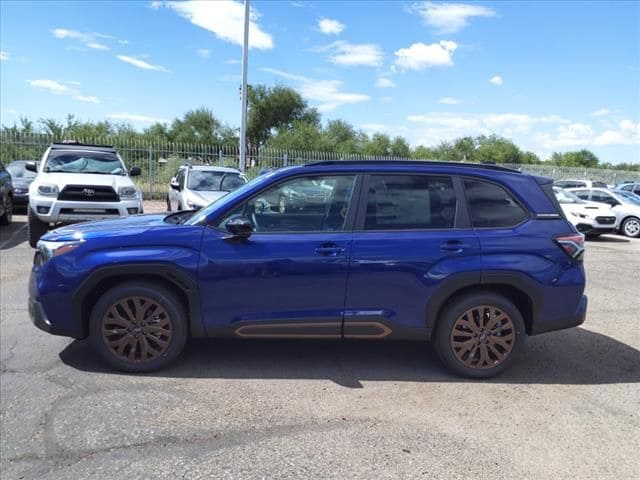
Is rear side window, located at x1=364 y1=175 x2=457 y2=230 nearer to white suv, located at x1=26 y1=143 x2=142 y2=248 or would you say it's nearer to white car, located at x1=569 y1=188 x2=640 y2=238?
white suv, located at x1=26 y1=143 x2=142 y2=248

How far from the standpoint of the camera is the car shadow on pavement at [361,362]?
4387 millimetres

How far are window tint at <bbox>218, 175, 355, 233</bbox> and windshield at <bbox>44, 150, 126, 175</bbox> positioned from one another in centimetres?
721

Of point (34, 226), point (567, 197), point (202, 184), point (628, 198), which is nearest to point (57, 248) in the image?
point (34, 226)

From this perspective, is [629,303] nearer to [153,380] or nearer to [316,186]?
[316,186]

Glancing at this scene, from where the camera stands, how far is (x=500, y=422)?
12.0ft

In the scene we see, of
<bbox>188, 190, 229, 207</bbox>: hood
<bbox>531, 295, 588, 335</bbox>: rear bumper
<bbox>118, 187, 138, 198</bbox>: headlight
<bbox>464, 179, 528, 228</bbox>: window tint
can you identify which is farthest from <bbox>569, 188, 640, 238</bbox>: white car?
<bbox>464, 179, 528, 228</bbox>: window tint

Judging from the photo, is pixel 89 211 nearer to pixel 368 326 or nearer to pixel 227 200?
pixel 227 200

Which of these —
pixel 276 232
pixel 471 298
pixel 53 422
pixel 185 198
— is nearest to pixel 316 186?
pixel 276 232

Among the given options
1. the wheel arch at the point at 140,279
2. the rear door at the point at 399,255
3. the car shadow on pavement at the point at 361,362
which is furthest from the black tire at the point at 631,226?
the wheel arch at the point at 140,279

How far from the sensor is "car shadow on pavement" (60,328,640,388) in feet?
14.4

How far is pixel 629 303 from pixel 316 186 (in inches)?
214

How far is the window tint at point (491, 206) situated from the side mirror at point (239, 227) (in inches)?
73.5

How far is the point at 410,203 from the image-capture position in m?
4.40

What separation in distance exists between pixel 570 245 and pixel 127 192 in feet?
25.7
